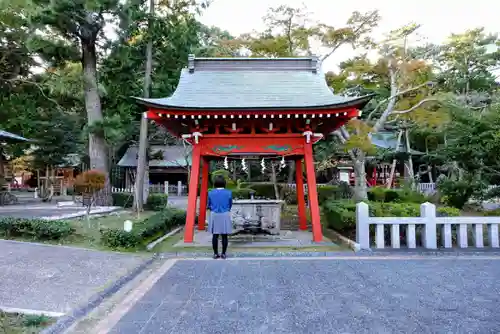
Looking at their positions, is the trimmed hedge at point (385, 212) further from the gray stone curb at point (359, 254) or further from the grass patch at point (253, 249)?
the gray stone curb at point (359, 254)

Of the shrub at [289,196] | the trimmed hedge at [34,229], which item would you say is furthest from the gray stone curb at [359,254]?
the shrub at [289,196]

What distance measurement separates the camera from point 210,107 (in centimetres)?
927

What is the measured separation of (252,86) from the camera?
1127 centimetres

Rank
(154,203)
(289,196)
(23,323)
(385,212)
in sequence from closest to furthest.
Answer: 1. (23,323)
2. (385,212)
3. (154,203)
4. (289,196)

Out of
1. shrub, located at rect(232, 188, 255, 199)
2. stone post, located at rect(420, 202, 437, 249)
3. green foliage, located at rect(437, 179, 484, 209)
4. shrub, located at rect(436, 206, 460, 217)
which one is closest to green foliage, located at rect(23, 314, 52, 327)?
stone post, located at rect(420, 202, 437, 249)

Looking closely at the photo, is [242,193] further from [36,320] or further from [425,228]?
[36,320]

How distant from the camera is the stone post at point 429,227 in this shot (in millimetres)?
8734

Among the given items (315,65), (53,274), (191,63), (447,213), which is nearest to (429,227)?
(447,213)

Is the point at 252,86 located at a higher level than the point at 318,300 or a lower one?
higher

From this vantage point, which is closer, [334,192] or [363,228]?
[363,228]

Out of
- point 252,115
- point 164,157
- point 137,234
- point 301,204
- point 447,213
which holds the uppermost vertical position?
point 164,157

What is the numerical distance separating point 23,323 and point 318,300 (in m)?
3.35

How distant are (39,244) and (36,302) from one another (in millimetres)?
4004

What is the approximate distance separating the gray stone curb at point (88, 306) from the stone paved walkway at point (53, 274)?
10cm
